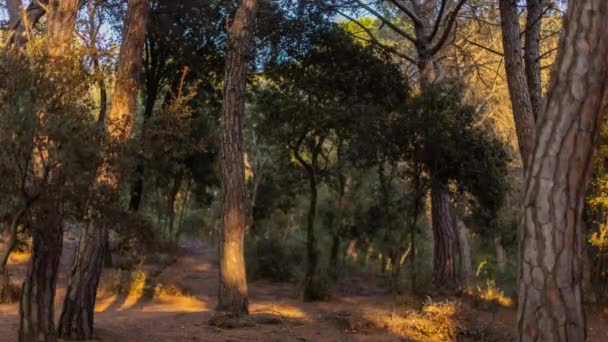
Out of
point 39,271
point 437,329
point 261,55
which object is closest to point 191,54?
point 261,55

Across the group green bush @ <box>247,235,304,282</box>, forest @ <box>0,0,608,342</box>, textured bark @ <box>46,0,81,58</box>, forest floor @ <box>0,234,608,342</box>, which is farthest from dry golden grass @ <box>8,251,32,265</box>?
textured bark @ <box>46,0,81,58</box>

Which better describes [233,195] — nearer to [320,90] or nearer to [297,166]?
[320,90]

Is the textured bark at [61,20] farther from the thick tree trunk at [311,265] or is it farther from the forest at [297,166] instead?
the thick tree trunk at [311,265]

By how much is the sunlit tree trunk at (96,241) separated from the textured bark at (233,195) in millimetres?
2781

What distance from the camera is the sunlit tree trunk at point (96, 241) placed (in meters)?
9.09

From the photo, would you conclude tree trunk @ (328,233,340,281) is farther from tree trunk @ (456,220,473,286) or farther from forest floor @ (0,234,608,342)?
tree trunk @ (456,220,473,286)

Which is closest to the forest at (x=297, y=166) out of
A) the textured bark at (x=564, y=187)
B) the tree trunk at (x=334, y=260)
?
the textured bark at (x=564, y=187)

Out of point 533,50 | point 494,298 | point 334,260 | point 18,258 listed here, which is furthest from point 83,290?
point 18,258

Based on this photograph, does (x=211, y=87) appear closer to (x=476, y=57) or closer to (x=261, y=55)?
(x=261, y=55)

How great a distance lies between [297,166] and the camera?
19922 mm

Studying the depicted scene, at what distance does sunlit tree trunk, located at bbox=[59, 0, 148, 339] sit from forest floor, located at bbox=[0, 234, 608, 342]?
0.64m

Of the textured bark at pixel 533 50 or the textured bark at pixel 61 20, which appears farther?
the textured bark at pixel 533 50

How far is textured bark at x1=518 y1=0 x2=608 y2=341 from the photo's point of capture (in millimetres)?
4754

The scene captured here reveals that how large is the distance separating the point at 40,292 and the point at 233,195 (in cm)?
498
